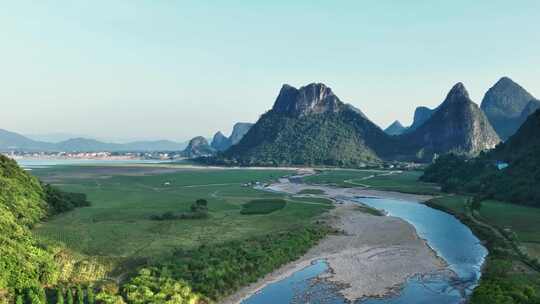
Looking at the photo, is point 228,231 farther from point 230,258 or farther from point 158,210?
point 158,210

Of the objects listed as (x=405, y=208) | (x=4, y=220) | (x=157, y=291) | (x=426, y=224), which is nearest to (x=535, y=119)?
(x=405, y=208)

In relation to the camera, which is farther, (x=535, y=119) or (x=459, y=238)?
(x=535, y=119)

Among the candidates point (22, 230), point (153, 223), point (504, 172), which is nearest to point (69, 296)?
point (22, 230)

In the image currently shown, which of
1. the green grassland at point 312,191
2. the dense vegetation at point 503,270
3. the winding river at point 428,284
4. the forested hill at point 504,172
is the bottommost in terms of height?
the winding river at point 428,284

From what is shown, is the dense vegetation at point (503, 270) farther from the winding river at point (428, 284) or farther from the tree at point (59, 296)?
the tree at point (59, 296)

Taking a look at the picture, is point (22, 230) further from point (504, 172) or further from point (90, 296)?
point (504, 172)

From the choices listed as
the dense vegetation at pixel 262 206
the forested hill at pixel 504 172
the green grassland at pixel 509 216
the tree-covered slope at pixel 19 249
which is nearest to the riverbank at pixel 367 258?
the green grassland at pixel 509 216
